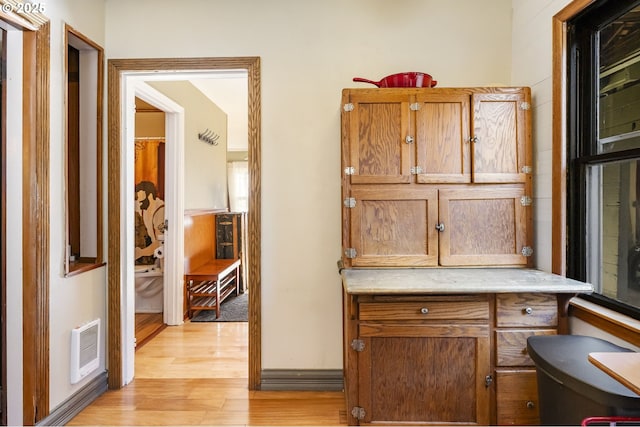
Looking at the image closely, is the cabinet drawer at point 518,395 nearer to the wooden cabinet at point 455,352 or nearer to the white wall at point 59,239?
the wooden cabinet at point 455,352

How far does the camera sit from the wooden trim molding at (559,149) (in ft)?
5.96

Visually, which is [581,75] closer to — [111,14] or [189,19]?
[189,19]

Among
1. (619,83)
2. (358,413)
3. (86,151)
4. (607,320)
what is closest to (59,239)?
(86,151)

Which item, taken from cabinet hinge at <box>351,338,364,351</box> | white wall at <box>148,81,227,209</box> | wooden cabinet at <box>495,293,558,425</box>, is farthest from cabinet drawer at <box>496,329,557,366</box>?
white wall at <box>148,81,227,209</box>

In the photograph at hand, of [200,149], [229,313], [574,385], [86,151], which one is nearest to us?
[574,385]

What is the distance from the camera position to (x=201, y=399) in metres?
2.17

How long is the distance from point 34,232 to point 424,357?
80.2 inches

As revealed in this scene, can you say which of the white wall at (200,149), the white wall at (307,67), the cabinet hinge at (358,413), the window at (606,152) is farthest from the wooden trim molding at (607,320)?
the white wall at (200,149)

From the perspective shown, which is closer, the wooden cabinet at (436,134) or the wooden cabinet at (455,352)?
the wooden cabinet at (455,352)

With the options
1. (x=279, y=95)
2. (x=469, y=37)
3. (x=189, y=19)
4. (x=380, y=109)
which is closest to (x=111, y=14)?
(x=189, y=19)

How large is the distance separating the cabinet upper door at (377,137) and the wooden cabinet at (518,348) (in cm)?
84

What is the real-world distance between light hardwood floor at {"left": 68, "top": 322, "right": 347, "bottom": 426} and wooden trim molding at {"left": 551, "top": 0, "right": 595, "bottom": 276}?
1487 millimetres

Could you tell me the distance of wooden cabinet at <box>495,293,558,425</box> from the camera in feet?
5.48

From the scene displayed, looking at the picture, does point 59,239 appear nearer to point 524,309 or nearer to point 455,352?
point 455,352
